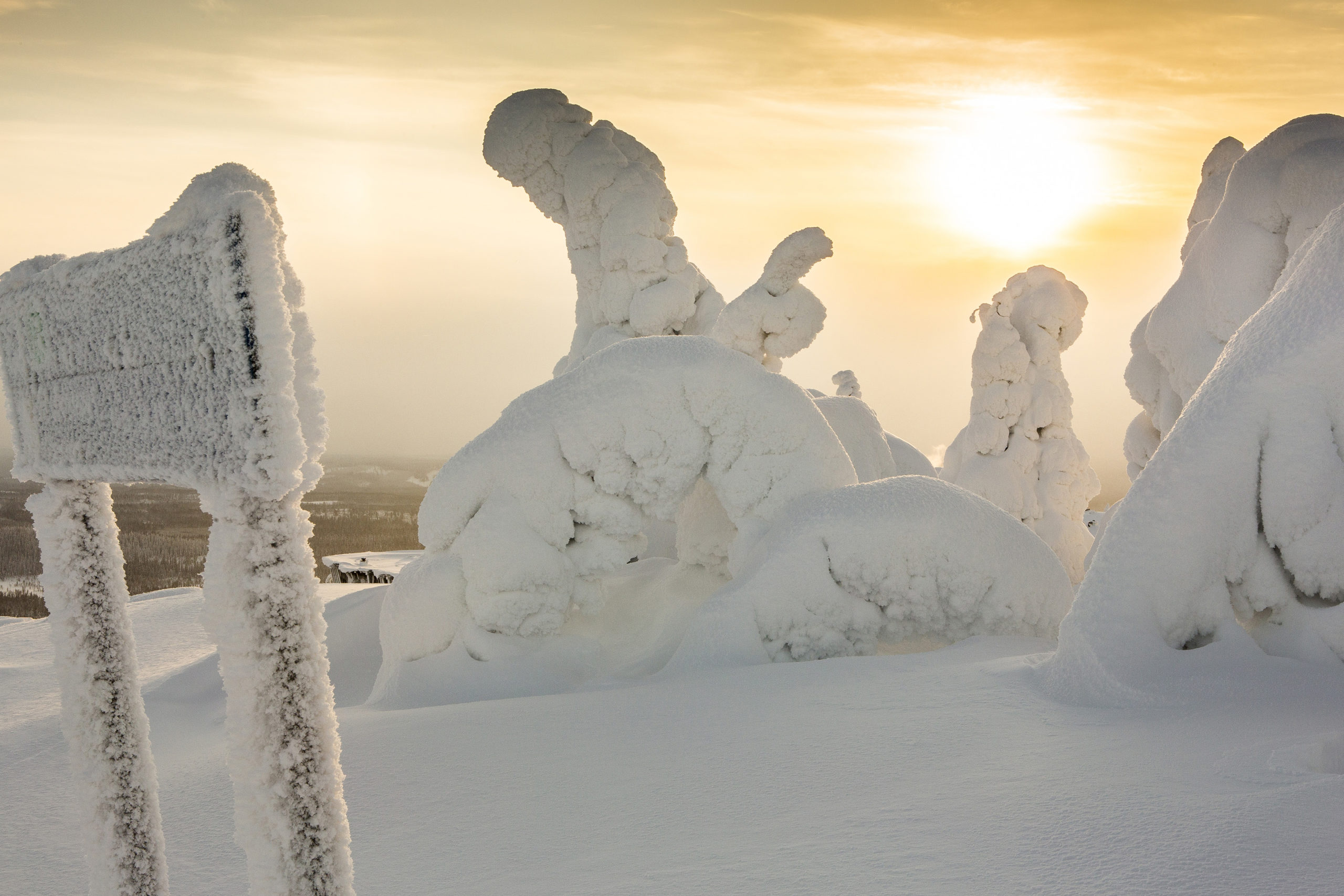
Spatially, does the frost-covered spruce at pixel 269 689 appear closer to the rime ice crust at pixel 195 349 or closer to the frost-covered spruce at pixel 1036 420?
the rime ice crust at pixel 195 349

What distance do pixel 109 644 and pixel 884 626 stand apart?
3914 mm

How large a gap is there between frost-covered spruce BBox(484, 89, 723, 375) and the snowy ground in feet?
19.3

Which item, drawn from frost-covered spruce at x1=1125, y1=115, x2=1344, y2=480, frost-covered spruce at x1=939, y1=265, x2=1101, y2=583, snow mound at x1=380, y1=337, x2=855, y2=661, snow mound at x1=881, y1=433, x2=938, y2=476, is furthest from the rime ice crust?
frost-covered spruce at x1=939, y1=265, x2=1101, y2=583

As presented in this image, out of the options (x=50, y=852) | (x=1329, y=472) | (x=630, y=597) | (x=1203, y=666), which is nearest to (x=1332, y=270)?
(x=1329, y=472)

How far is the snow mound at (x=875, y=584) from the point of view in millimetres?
4719

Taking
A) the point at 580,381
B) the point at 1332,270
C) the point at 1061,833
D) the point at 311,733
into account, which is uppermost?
the point at 580,381

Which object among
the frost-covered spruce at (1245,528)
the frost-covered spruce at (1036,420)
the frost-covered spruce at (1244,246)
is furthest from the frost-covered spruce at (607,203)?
the frost-covered spruce at (1245,528)

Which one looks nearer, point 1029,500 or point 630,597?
point 630,597

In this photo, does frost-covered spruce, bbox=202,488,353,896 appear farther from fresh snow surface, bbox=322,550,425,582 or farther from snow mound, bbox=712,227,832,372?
fresh snow surface, bbox=322,550,425,582

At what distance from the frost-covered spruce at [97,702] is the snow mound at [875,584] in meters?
2.84

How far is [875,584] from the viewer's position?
488cm

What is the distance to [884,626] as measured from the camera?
16.3ft

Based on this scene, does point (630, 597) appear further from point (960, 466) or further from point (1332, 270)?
point (960, 466)

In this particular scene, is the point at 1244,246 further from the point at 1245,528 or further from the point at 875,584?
the point at 875,584
